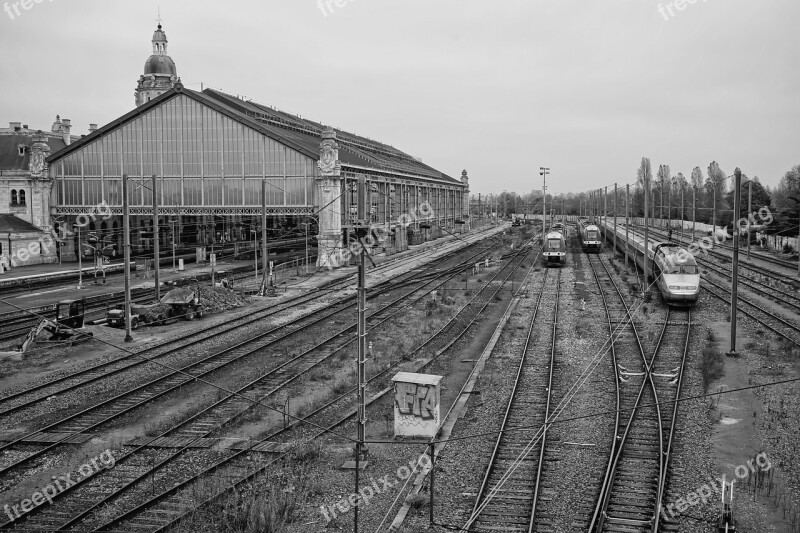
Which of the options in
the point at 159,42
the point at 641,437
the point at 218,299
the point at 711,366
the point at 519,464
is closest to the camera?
the point at 519,464

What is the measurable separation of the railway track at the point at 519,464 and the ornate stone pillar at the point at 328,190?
29898 mm

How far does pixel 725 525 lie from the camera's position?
9914 mm

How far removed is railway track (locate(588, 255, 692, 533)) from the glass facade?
31786 millimetres

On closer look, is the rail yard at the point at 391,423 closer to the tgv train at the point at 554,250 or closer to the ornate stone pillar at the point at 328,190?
the ornate stone pillar at the point at 328,190

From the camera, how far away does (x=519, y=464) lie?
1291cm

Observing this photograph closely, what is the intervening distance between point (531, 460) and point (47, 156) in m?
51.1

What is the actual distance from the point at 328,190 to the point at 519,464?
37.7m

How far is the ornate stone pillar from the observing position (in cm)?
4825

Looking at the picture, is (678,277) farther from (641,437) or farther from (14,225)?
(14,225)

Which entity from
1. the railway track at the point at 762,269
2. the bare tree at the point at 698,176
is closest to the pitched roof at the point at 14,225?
the railway track at the point at 762,269

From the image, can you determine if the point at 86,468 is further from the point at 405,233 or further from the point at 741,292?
the point at 405,233

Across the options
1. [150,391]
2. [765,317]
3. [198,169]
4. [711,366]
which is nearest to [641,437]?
[711,366]

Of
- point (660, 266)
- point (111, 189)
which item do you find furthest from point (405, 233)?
point (660, 266)

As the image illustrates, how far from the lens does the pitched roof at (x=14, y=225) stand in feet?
160
